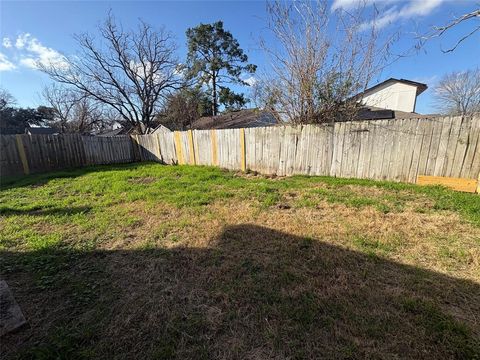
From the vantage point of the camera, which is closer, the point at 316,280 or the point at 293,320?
the point at 293,320

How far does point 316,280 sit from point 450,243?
186 cm

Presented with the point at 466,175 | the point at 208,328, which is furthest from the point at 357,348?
the point at 466,175

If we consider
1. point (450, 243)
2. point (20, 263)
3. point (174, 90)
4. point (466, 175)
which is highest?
point (174, 90)

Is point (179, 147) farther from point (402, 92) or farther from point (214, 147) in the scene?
point (402, 92)

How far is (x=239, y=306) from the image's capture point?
74.2 inches

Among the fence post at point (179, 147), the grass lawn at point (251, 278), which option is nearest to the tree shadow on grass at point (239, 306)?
the grass lawn at point (251, 278)

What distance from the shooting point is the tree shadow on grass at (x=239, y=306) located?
59.7 inches

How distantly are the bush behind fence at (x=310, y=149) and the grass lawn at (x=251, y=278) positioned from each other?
0.78 m

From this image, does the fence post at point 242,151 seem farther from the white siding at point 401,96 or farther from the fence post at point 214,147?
the white siding at point 401,96

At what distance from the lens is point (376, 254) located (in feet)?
8.39

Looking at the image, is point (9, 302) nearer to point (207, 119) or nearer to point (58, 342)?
point (58, 342)

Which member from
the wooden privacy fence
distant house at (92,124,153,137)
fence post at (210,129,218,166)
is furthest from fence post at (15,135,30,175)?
distant house at (92,124,153,137)

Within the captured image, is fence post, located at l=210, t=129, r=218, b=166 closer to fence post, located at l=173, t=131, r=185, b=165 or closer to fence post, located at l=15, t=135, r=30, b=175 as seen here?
fence post, located at l=173, t=131, r=185, b=165

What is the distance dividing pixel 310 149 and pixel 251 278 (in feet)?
15.6
